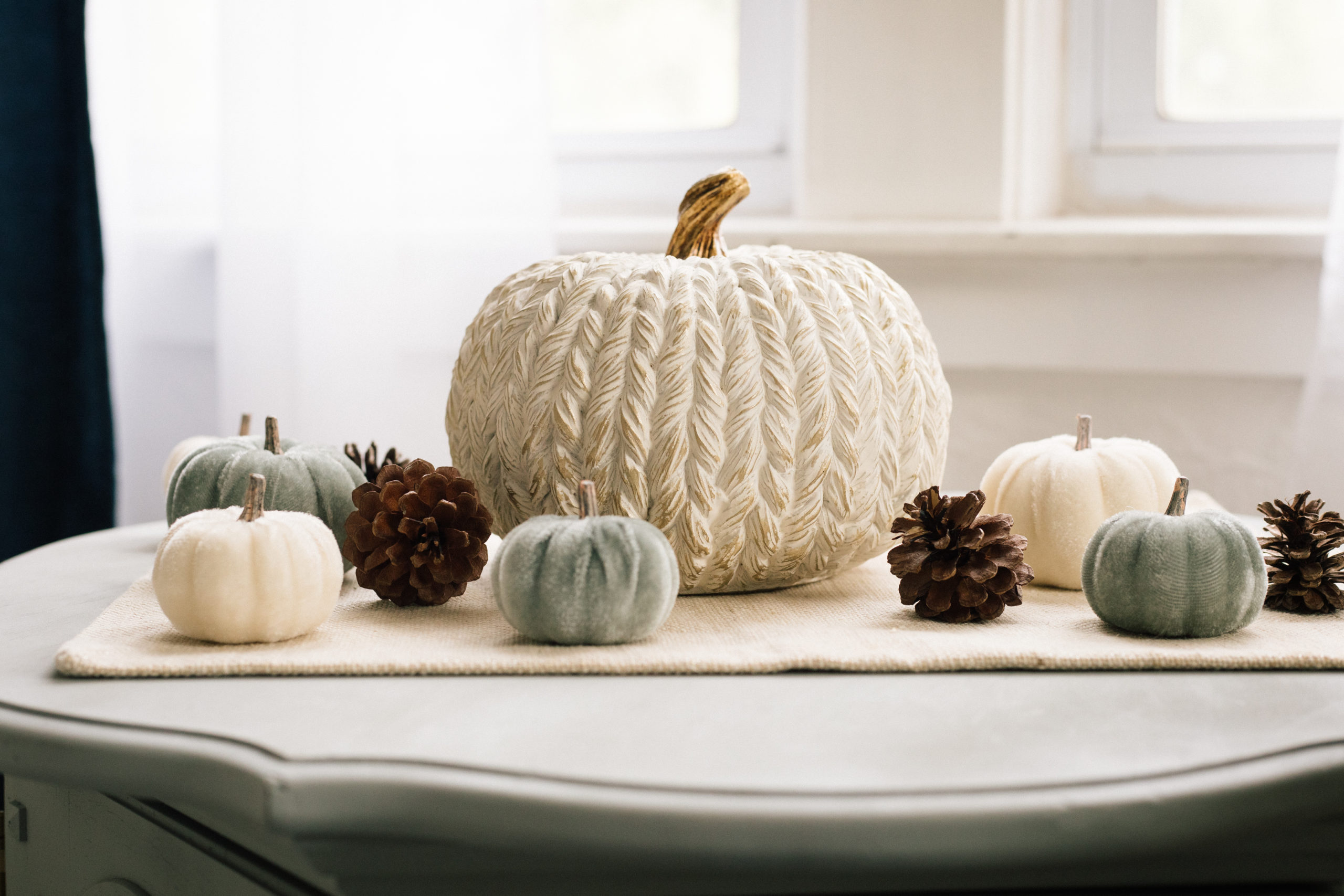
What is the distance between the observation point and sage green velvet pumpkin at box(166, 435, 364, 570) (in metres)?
0.72

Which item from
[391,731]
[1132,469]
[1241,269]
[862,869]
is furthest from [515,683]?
[1241,269]

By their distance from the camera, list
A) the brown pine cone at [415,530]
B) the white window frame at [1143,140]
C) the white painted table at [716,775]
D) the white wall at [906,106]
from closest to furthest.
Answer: the white painted table at [716,775]
the brown pine cone at [415,530]
the white wall at [906,106]
the white window frame at [1143,140]

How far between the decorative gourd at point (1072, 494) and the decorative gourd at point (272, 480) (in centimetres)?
44

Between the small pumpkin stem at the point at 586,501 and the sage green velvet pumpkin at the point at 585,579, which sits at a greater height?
the small pumpkin stem at the point at 586,501

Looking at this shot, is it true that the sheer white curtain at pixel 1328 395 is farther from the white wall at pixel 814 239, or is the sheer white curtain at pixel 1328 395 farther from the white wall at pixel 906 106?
the white wall at pixel 906 106

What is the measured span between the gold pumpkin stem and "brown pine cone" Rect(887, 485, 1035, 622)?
248 mm

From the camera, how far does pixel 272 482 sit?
28.5 inches

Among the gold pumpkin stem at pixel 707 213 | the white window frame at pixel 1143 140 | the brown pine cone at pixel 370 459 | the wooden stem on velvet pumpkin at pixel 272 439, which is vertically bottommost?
the brown pine cone at pixel 370 459

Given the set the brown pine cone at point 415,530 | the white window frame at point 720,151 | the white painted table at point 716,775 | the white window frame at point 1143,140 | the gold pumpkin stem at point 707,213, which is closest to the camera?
the white painted table at point 716,775

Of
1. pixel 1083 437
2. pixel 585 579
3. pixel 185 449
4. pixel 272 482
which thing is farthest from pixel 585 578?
pixel 185 449

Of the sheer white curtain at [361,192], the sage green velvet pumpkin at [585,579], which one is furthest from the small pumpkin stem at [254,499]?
the sheer white curtain at [361,192]

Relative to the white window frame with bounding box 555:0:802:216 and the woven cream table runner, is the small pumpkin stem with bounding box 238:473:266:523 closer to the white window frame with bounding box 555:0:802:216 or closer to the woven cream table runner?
the woven cream table runner

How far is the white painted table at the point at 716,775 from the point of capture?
1.35 ft

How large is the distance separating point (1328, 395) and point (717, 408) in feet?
2.80
